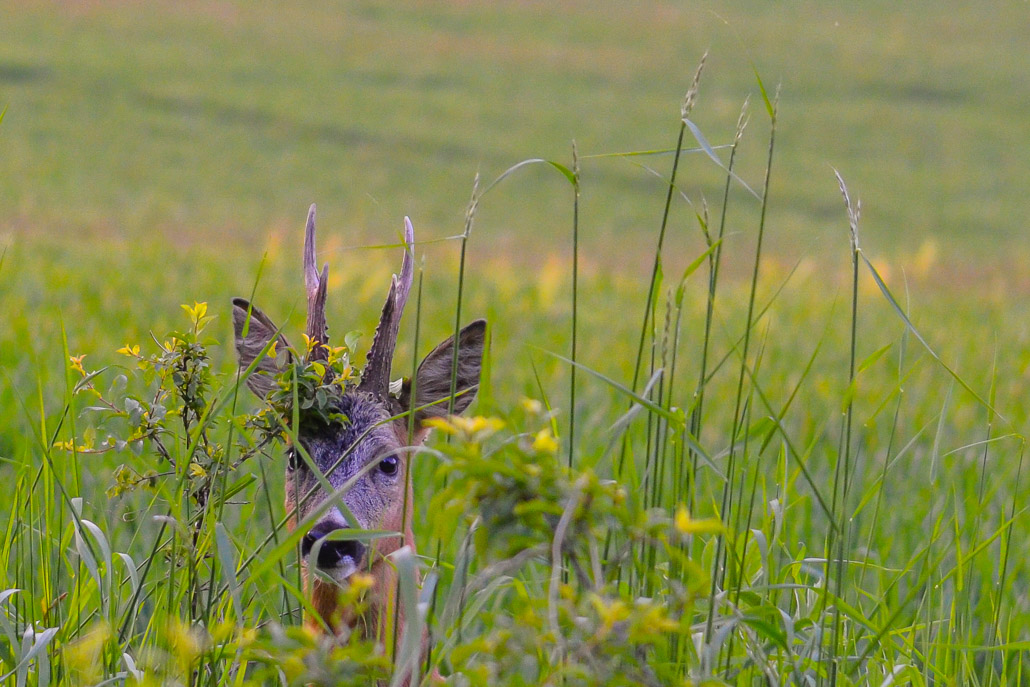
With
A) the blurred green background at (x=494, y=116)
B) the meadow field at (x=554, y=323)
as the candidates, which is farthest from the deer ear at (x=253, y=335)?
the blurred green background at (x=494, y=116)

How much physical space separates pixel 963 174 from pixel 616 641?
118ft

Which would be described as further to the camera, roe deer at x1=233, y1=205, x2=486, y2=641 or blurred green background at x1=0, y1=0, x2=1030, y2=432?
blurred green background at x1=0, y1=0, x2=1030, y2=432

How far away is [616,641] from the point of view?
1.31 metres

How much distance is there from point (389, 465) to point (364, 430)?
0.64 feet

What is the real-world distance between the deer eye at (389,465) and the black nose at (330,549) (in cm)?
31

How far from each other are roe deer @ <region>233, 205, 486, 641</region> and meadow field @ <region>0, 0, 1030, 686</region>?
0.34 feet

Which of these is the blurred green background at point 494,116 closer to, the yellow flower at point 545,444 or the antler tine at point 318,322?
the antler tine at point 318,322

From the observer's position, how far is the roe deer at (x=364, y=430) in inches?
96.3

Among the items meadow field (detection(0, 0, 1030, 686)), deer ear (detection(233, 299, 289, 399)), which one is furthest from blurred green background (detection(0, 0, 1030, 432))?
deer ear (detection(233, 299, 289, 399))

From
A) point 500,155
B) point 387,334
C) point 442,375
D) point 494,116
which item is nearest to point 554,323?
point 442,375

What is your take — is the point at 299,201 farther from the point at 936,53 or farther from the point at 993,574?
the point at 936,53

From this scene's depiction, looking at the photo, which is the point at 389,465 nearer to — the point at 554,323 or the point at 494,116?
the point at 554,323

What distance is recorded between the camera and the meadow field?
180 centimetres

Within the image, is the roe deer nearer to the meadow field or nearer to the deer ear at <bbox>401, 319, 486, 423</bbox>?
the deer ear at <bbox>401, 319, 486, 423</bbox>
